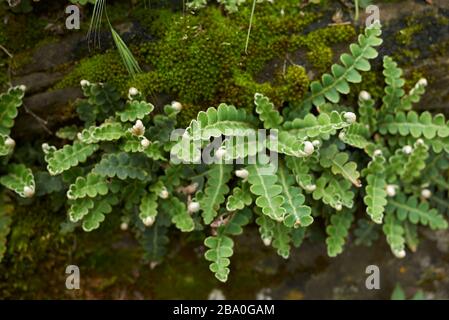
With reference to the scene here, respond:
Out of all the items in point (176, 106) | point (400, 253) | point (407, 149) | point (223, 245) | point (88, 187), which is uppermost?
point (176, 106)

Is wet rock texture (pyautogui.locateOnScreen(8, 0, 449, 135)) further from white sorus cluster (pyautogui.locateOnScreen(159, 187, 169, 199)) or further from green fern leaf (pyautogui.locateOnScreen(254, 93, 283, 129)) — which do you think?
white sorus cluster (pyautogui.locateOnScreen(159, 187, 169, 199))

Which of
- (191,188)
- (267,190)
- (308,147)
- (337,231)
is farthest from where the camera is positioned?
(337,231)

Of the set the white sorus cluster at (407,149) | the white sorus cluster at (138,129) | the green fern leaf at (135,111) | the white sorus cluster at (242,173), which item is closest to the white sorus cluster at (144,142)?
the white sorus cluster at (138,129)

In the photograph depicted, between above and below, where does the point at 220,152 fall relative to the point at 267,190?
above

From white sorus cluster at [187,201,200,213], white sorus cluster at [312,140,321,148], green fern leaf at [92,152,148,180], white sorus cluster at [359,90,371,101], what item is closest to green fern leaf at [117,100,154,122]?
green fern leaf at [92,152,148,180]

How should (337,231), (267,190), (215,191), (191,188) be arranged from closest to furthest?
(267,190), (215,191), (191,188), (337,231)

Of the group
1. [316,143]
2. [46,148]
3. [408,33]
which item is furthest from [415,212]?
[46,148]

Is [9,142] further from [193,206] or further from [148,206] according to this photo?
[193,206]

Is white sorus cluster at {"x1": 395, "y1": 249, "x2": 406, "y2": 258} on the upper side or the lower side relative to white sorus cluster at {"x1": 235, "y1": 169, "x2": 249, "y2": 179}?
lower
